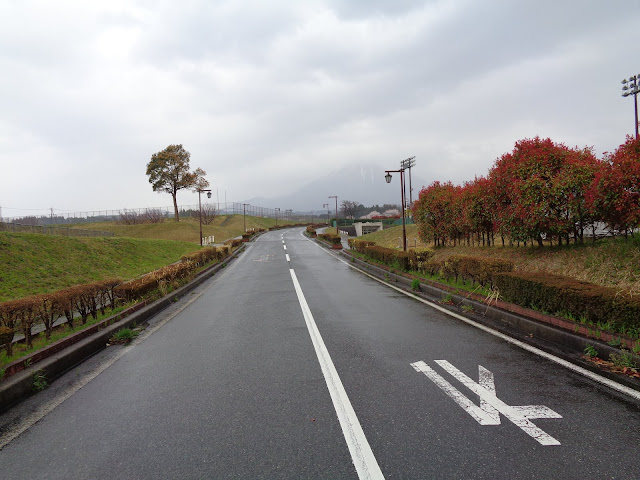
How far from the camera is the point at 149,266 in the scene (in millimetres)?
21109

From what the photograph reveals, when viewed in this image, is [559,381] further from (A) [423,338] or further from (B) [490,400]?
(A) [423,338]

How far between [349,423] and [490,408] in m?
1.42

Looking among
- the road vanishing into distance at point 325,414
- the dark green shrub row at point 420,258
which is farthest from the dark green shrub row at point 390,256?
the road vanishing into distance at point 325,414

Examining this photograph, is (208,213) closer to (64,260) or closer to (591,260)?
(64,260)

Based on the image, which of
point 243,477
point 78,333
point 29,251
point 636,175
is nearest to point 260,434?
point 243,477

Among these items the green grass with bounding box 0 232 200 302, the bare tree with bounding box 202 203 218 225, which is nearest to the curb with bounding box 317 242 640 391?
the green grass with bounding box 0 232 200 302

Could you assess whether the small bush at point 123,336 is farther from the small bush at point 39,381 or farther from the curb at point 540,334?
the curb at point 540,334

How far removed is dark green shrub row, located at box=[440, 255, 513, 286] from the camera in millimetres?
8095

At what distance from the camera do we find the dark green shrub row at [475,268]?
26.6 feet

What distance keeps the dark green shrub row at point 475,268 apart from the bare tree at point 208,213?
7388 cm

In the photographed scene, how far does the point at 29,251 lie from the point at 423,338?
17581mm

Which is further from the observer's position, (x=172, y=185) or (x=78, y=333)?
(x=172, y=185)

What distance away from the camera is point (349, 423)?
3.17 metres

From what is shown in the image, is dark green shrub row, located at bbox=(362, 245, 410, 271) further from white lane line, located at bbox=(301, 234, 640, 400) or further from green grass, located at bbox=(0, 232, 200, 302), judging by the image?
green grass, located at bbox=(0, 232, 200, 302)
